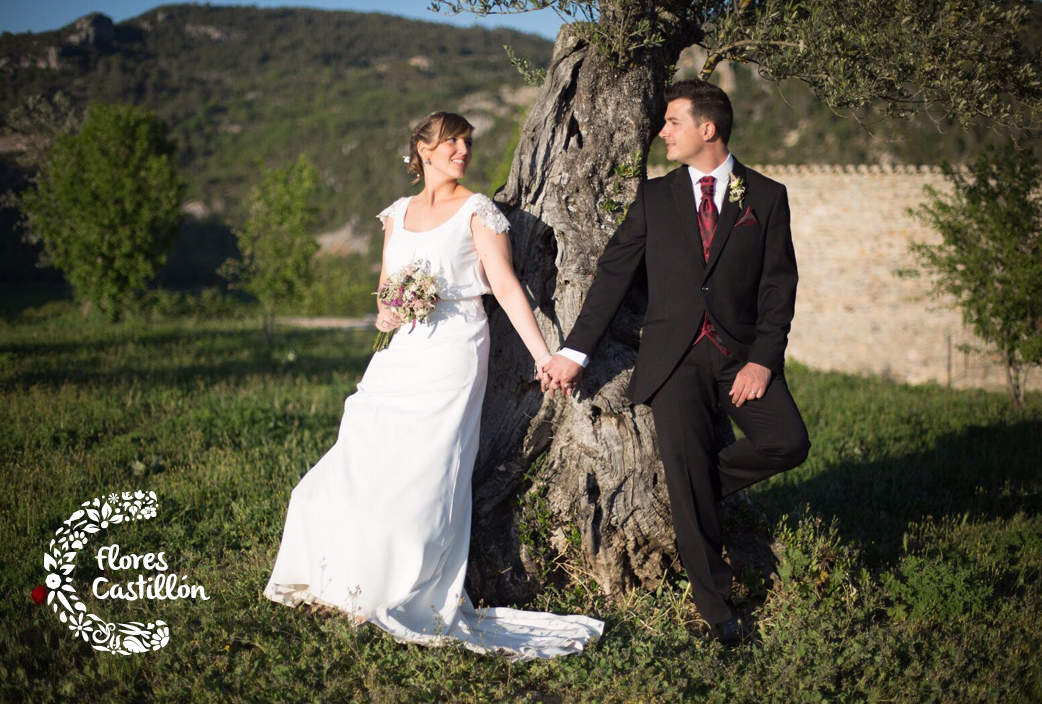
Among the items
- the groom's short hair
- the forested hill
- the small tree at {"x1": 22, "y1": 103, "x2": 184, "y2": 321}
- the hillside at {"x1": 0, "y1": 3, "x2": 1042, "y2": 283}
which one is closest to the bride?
the groom's short hair

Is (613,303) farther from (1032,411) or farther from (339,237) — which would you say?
(339,237)

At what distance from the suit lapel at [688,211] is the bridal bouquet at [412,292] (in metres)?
1.50

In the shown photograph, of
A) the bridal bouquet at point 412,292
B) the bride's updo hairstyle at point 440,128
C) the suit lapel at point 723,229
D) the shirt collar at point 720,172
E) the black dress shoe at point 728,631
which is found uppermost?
the bride's updo hairstyle at point 440,128

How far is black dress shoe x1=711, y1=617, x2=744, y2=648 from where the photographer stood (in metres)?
4.06

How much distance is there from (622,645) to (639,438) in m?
1.20

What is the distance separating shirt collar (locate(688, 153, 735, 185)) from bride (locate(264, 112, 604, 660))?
1.14m

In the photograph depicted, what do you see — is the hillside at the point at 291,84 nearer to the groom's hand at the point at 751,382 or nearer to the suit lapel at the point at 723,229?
the suit lapel at the point at 723,229

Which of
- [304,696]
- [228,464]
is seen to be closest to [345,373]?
[228,464]

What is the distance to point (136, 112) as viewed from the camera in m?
20.7

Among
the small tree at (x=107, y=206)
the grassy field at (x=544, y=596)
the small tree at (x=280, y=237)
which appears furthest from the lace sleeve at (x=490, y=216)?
the small tree at (x=107, y=206)

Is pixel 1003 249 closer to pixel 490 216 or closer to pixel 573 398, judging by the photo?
pixel 573 398

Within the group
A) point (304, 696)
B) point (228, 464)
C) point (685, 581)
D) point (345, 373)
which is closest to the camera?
point (304, 696)

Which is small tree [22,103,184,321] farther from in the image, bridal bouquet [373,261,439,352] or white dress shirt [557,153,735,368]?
white dress shirt [557,153,735,368]

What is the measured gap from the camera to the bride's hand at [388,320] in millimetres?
4609
